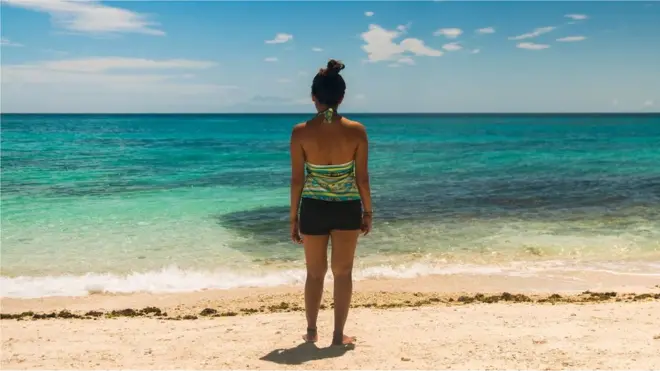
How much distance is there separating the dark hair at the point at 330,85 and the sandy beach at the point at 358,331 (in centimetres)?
211

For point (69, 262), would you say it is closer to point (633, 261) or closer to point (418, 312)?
point (418, 312)

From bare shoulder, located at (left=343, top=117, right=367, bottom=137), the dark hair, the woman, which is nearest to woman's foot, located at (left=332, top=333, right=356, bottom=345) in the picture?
the woman

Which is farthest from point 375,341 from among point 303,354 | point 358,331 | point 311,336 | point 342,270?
point 342,270

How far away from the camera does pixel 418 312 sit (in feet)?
20.9

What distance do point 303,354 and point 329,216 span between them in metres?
1.24

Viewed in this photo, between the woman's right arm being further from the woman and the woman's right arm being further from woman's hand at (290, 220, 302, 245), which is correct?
woman's hand at (290, 220, 302, 245)

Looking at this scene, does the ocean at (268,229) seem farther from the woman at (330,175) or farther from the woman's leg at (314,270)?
the woman at (330,175)

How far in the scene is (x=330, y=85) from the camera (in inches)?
173

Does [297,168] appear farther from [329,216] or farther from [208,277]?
[208,277]

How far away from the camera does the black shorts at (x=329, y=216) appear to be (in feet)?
14.6

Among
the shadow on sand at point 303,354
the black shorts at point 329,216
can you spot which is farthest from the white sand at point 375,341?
the black shorts at point 329,216

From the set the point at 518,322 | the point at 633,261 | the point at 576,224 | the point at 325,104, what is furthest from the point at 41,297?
the point at 576,224

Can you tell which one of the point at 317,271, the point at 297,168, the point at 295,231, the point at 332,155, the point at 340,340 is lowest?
A: the point at 340,340

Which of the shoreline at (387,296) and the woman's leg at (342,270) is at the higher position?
the woman's leg at (342,270)
